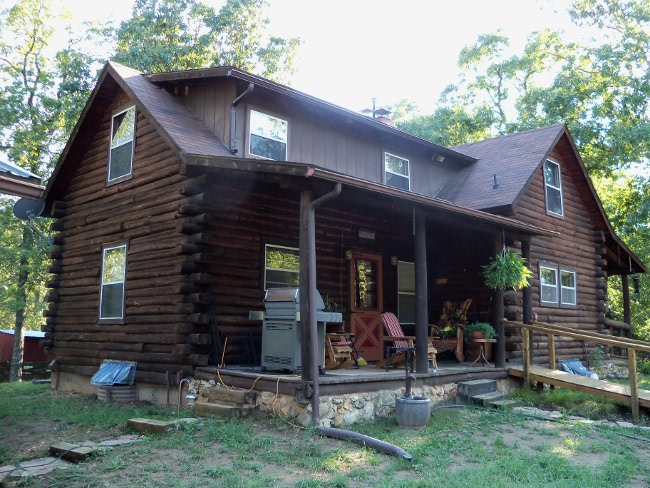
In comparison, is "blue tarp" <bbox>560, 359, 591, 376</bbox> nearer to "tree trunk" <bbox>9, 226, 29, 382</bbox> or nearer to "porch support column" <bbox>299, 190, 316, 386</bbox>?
"porch support column" <bbox>299, 190, 316, 386</bbox>

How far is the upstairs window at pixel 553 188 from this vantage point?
14500 millimetres

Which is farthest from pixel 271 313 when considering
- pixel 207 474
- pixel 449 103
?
pixel 449 103

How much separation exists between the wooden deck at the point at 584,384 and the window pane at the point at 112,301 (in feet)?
24.6

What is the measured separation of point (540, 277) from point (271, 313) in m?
8.28

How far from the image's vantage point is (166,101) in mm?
10750

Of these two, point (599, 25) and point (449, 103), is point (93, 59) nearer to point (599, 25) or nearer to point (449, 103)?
point (449, 103)

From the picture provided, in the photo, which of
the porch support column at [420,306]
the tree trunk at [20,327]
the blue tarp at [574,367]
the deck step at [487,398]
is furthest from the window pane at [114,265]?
the blue tarp at [574,367]

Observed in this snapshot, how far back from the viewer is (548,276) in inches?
548

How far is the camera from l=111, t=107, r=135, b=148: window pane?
1088 cm

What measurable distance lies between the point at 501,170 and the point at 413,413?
8.75 metres

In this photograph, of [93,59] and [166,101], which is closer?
[166,101]

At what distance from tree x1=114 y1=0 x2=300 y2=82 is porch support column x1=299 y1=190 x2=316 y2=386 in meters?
16.0

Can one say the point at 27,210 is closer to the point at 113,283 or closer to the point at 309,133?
the point at 113,283

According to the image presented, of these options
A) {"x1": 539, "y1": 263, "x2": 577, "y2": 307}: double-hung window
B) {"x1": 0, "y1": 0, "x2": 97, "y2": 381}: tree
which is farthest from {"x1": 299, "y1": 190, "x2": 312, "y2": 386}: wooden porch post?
{"x1": 0, "y1": 0, "x2": 97, "y2": 381}: tree
